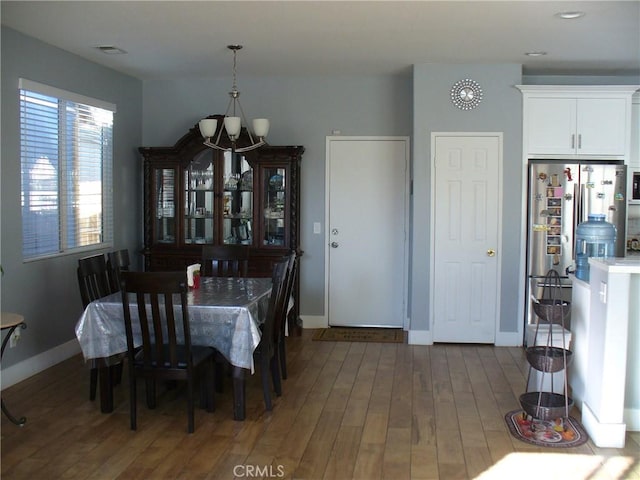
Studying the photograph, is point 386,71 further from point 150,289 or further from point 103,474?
point 103,474

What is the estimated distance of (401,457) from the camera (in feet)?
11.4

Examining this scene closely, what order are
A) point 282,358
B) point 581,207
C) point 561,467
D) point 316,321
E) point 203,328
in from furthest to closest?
point 316,321, point 581,207, point 282,358, point 203,328, point 561,467

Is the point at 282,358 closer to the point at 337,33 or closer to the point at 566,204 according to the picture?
the point at 337,33

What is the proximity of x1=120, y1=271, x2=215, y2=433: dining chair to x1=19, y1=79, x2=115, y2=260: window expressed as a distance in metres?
1.54

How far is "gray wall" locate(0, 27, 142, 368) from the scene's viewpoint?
4.62 m

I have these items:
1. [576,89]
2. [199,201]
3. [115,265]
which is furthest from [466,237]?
[115,265]

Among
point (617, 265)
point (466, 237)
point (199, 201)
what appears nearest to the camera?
point (617, 265)

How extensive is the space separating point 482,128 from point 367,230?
1.53 metres

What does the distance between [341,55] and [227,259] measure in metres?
1.99

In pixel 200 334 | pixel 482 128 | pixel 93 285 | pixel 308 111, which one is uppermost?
pixel 308 111

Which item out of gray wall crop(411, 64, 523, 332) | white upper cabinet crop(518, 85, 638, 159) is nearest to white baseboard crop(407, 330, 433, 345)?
gray wall crop(411, 64, 523, 332)

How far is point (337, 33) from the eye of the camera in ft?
15.5

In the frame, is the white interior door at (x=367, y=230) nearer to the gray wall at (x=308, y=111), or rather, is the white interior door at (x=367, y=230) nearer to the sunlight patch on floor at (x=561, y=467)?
the gray wall at (x=308, y=111)

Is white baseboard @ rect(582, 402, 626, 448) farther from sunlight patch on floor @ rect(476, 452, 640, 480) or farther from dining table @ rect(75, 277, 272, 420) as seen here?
dining table @ rect(75, 277, 272, 420)
